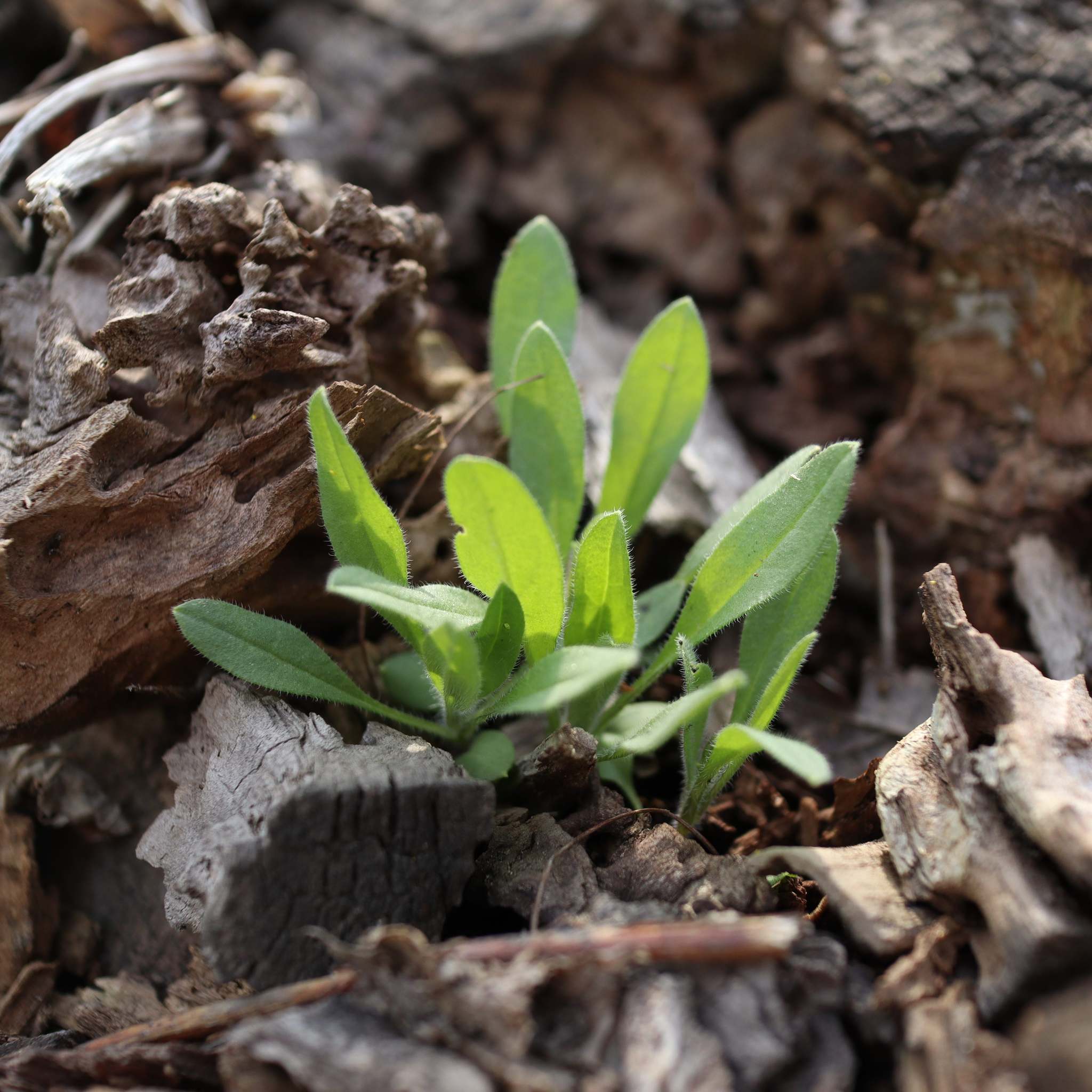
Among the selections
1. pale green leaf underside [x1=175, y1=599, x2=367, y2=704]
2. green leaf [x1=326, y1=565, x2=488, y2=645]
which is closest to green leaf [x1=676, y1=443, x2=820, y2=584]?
green leaf [x1=326, y1=565, x2=488, y2=645]

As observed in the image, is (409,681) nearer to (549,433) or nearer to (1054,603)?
(549,433)

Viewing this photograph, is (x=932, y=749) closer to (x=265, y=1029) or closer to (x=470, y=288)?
(x=265, y=1029)

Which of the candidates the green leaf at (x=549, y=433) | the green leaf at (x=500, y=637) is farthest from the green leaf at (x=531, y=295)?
the green leaf at (x=500, y=637)

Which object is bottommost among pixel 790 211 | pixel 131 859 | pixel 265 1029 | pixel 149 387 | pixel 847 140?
pixel 131 859

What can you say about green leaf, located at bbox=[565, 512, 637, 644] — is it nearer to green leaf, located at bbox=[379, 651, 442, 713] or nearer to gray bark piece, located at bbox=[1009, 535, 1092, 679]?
green leaf, located at bbox=[379, 651, 442, 713]

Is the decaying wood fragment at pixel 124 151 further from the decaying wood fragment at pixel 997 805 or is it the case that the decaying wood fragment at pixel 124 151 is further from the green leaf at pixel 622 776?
the decaying wood fragment at pixel 997 805

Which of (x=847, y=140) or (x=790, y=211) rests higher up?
(x=847, y=140)

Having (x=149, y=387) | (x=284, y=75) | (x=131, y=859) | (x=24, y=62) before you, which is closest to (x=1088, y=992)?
(x=131, y=859)
